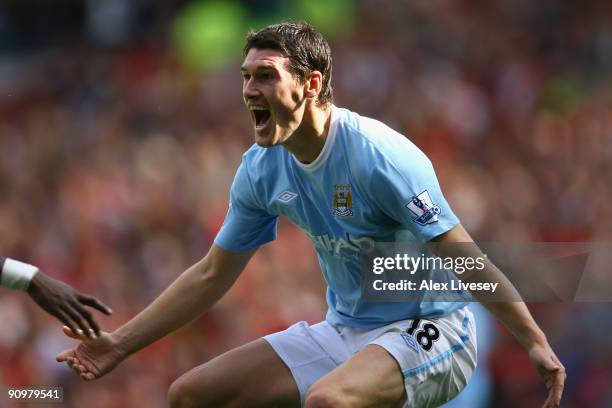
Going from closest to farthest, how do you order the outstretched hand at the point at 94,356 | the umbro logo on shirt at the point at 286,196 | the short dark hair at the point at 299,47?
the short dark hair at the point at 299,47, the umbro logo on shirt at the point at 286,196, the outstretched hand at the point at 94,356

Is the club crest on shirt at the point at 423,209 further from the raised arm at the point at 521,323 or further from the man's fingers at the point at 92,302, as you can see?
the man's fingers at the point at 92,302

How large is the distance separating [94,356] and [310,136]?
5.04 ft

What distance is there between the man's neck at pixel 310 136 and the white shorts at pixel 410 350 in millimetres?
876

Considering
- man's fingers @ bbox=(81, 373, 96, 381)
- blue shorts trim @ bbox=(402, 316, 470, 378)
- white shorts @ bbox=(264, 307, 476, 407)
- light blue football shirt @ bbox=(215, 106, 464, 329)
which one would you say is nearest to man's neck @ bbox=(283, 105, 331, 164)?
light blue football shirt @ bbox=(215, 106, 464, 329)

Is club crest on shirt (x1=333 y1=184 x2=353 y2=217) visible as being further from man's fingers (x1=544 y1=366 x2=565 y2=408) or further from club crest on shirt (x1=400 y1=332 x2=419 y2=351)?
man's fingers (x1=544 y1=366 x2=565 y2=408)

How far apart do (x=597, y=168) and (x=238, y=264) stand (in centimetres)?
533

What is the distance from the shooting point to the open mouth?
5.70m

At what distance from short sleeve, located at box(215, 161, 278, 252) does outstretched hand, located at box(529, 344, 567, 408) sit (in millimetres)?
1563

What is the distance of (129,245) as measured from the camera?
11172 millimetres

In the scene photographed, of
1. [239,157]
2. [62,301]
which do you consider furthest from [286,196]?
[239,157]

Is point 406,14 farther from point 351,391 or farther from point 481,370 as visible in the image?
point 351,391

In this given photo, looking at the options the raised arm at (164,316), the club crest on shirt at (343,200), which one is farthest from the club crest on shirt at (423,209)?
the raised arm at (164,316)

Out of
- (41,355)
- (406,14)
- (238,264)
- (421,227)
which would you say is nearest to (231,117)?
(406,14)

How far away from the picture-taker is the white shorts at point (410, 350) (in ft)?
18.2
